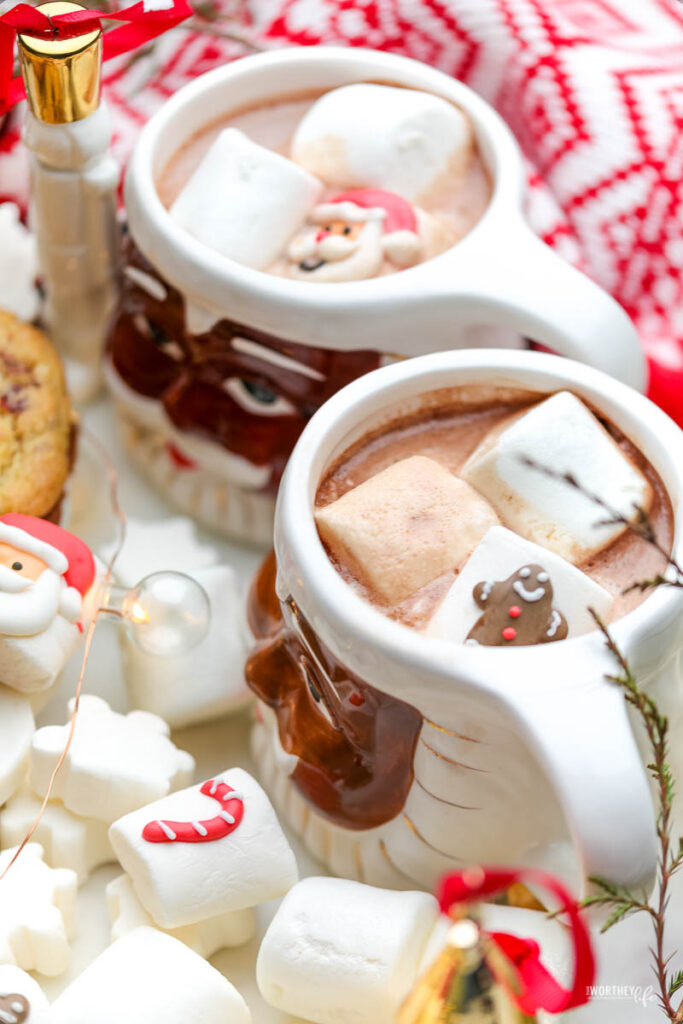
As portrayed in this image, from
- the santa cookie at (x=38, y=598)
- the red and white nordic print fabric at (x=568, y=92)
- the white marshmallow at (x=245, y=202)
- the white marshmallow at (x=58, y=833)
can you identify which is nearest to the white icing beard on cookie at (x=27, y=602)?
the santa cookie at (x=38, y=598)

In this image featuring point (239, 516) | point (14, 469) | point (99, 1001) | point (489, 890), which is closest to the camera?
point (489, 890)

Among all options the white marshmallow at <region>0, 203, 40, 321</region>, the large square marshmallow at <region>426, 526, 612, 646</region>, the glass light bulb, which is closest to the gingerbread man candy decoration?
the large square marshmallow at <region>426, 526, 612, 646</region>

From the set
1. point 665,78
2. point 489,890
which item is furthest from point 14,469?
point 665,78

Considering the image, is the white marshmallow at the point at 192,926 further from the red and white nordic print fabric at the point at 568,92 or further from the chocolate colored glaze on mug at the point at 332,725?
the red and white nordic print fabric at the point at 568,92

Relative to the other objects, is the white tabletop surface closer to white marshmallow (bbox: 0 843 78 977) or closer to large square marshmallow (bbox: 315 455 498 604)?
white marshmallow (bbox: 0 843 78 977)

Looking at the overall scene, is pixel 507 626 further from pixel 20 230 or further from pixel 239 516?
pixel 20 230

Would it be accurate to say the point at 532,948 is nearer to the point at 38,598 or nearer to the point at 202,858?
the point at 202,858

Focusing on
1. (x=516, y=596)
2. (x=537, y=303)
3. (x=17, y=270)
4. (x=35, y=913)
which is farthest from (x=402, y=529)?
(x=17, y=270)
